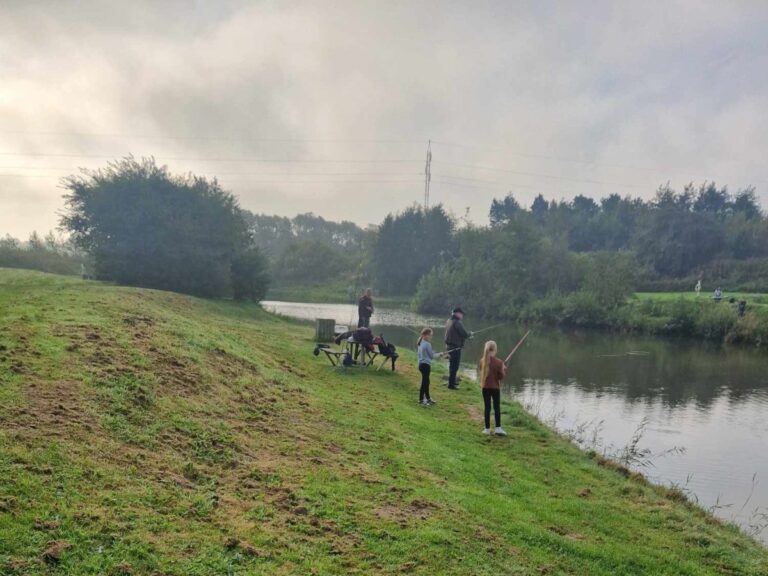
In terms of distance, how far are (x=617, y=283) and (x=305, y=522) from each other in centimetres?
5045

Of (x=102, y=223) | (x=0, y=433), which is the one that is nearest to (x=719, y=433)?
(x=0, y=433)

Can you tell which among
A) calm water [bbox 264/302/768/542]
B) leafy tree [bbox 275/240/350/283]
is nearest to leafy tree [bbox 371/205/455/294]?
leafy tree [bbox 275/240/350/283]

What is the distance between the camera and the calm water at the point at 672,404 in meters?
11.5

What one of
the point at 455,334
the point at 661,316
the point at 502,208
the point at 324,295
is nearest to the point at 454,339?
the point at 455,334

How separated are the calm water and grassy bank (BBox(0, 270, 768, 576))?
301 cm

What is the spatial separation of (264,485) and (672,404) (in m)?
16.9

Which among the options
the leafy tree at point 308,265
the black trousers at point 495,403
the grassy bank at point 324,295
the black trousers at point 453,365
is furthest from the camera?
the leafy tree at point 308,265

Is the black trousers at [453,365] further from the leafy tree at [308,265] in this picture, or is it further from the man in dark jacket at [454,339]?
the leafy tree at [308,265]

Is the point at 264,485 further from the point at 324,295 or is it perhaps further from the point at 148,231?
the point at 324,295

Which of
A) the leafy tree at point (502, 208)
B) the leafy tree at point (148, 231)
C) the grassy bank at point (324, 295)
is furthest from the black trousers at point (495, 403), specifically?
the leafy tree at point (502, 208)

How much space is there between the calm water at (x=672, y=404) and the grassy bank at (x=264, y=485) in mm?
3007

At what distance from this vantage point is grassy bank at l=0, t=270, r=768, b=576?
464 cm

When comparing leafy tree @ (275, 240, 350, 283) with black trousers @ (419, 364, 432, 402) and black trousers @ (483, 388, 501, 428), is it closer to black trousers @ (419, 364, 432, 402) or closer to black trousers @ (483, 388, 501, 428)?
black trousers @ (419, 364, 432, 402)

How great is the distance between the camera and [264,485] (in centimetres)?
625
